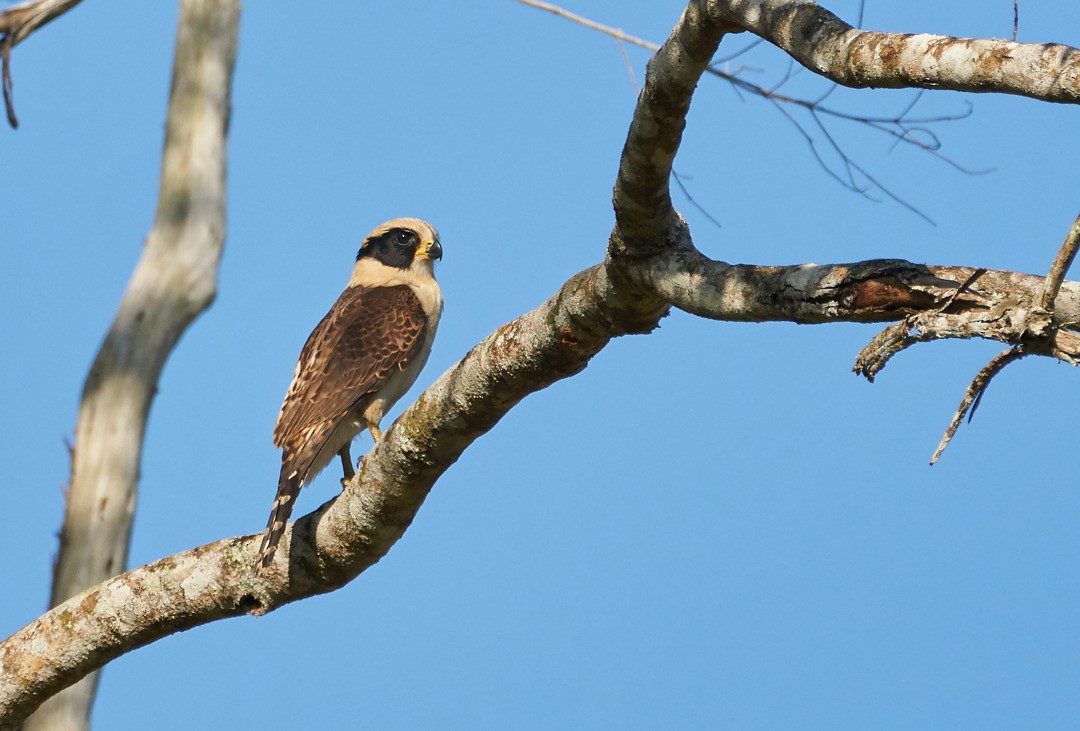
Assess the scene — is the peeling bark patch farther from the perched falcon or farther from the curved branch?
the perched falcon

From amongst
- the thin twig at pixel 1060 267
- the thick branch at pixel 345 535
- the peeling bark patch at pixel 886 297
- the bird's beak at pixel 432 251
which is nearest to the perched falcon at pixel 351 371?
the bird's beak at pixel 432 251

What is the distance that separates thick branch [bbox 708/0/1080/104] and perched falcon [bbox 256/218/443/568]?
92.5 inches

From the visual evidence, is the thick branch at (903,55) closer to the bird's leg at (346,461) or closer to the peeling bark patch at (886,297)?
the peeling bark patch at (886,297)

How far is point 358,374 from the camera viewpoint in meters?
4.95

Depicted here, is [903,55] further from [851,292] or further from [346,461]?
[346,461]

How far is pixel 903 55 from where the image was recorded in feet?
8.13

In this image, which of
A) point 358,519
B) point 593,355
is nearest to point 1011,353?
point 593,355

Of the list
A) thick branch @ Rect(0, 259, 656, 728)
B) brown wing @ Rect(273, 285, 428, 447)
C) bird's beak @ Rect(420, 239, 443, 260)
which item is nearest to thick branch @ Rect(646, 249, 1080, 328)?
thick branch @ Rect(0, 259, 656, 728)

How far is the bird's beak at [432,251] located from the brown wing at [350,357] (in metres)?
0.61

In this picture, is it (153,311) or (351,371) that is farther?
(153,311)

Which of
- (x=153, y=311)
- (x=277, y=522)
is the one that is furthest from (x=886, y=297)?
(x=153, y=311)

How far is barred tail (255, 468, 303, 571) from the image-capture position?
3850 mm

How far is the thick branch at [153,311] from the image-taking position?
6008 mm

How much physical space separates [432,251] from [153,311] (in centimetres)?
162
